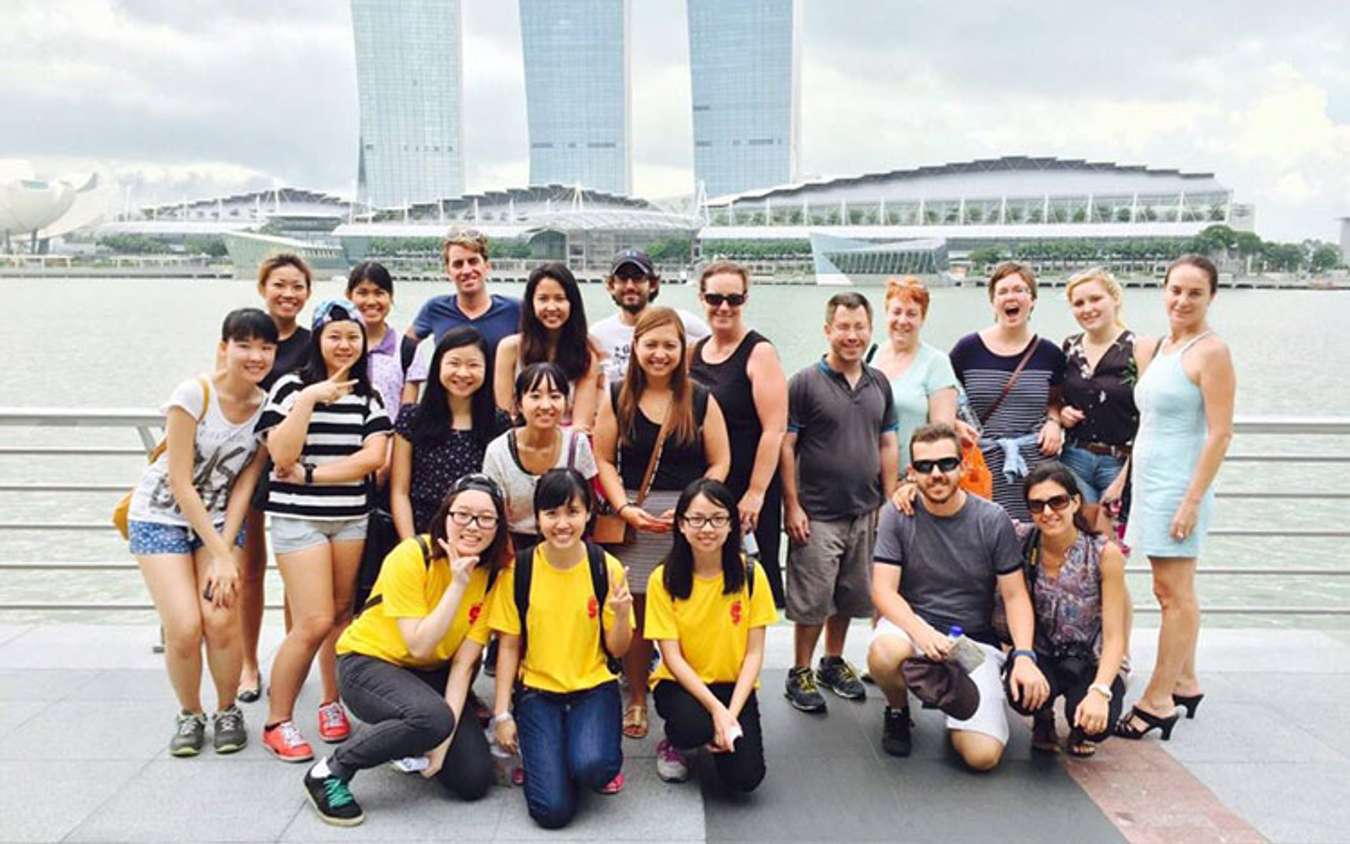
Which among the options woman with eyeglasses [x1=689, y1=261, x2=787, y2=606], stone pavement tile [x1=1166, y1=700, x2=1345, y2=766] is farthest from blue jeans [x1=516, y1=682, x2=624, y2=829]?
stone pavement tile [x1=1166, y1=700, x2=1345, y2=766]

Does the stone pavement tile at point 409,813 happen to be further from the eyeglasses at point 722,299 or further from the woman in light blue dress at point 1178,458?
the woman in light blue dress at point 1178,458

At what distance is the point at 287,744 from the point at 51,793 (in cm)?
60

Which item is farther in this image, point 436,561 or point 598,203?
point 598,203

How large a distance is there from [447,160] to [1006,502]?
108 metres

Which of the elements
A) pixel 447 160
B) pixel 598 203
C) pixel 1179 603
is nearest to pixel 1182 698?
pixel 1179 603

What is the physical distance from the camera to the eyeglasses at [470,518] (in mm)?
2398

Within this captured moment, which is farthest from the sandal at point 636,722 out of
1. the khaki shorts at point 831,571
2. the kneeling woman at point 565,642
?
the khaki shorts at point 831,571

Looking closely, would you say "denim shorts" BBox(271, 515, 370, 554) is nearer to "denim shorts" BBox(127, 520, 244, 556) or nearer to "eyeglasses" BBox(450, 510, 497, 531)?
"denim shorts" BBox(127, 520, 244, 556)

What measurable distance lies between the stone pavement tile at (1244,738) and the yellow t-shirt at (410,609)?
2.17 meters

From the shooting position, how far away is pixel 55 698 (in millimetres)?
3104

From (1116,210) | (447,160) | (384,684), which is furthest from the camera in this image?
(447,160)

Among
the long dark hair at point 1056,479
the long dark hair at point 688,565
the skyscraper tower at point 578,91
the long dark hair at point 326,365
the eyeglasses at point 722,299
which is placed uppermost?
the skyscraper tower at point 578,91

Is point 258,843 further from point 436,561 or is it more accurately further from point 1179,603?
point 1179,603

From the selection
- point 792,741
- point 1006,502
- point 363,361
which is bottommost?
point 792,741
